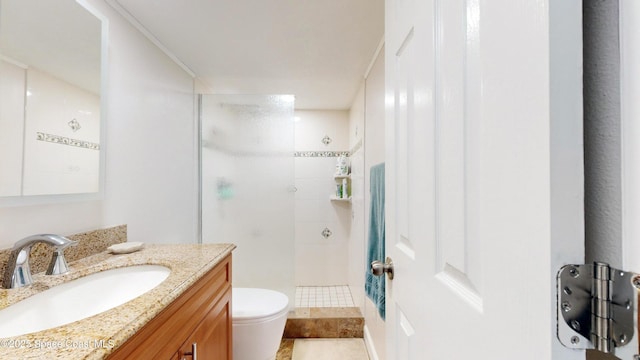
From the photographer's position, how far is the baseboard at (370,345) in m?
1.88

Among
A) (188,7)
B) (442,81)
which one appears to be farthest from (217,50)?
(442,81)

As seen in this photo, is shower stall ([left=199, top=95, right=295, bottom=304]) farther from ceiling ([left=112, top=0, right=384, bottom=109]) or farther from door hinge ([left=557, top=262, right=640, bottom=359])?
door hinge ([left=557, top=262, right=640, bottom=359])

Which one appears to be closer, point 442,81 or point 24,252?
point 442,81

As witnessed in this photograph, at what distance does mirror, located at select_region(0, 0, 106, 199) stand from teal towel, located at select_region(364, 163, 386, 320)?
139 centimetres

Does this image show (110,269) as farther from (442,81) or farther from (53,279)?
(442,81)

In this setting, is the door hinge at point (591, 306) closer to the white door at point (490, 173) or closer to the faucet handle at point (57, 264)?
the white door at point (490, 173)

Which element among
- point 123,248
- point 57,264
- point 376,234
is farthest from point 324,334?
point 57,264

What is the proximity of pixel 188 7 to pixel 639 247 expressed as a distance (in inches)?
67.7

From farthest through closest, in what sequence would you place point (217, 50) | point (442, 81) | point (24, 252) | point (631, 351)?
1. point (217, 50)
2. point (24, 252)
3. point (442, 81)
4. point (631, 351)

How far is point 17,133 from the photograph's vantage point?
902 mm

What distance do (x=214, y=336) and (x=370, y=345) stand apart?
126 centimetres

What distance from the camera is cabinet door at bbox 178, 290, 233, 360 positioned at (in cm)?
94

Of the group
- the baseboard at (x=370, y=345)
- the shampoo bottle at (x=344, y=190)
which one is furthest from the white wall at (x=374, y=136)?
the shampoo bottle at (x=344, y=190)

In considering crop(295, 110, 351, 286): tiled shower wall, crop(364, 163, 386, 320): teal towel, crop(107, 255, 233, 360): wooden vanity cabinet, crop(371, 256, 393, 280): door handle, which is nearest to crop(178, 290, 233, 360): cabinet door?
crop(107, 255, 233, 360): wooden vanity cabinet
